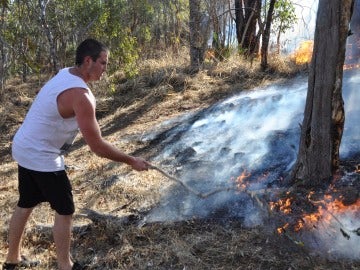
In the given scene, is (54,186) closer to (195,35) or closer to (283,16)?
(195,35)

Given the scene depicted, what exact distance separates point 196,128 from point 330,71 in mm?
2893

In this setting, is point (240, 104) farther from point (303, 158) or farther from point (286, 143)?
point (303, 158)

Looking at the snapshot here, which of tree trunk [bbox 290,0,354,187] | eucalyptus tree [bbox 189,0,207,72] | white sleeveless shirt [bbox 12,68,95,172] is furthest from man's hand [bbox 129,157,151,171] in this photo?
eucalyptus tree [bbox 189,0,207,72]

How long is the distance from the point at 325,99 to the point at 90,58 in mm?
1934

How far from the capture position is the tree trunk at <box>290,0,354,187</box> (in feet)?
11.5

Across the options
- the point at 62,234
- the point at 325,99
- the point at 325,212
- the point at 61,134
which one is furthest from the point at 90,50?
the point at 325,212

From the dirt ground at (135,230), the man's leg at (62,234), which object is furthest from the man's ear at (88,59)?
the dirt ground at (135,230)

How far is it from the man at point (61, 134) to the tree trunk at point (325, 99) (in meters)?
1.57

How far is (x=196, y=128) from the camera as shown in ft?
20.5

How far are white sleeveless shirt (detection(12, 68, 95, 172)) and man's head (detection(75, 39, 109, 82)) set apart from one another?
0.11m

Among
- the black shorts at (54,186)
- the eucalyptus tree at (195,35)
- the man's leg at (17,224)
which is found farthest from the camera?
the eucalyptus tree at (195,35)

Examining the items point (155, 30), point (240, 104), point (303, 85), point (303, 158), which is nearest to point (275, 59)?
point (303, 85)

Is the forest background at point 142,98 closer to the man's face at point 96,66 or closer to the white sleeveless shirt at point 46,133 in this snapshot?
the white sleeveless shirt at point 46,133

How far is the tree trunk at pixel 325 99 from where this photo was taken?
350 cm
